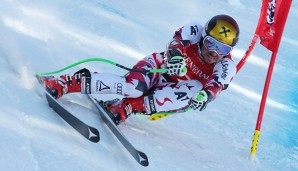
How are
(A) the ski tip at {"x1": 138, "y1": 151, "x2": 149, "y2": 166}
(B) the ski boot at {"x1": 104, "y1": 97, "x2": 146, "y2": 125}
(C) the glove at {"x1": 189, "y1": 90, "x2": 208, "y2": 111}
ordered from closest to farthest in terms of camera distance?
(A) the ski tip at {"x1": 138, "y1": 151, "x2": 149, "y2": 166}
(C) the glove at {"x1": 189, "y1": 90, "x2": 208, "y2": 111}
(B) the ski boot at {"x1": 104, "y1": 97, "x2": 146, "y2": 125}

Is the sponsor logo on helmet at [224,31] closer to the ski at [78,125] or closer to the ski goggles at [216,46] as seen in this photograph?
the ski goggles at [216,46]

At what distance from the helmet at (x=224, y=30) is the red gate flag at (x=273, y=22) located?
4.44ft

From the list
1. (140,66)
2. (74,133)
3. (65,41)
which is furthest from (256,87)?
(74,133)

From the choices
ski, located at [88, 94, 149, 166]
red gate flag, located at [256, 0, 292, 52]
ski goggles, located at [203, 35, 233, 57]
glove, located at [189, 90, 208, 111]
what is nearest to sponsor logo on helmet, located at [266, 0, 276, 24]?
red gate flag, located at [256, 0, 292, 52]

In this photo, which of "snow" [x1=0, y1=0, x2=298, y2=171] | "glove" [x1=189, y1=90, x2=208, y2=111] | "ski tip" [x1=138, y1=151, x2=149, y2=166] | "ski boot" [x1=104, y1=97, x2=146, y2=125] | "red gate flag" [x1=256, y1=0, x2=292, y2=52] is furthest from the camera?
"red gate flag" [x1=256, y1=0, x2=292, y2=52]

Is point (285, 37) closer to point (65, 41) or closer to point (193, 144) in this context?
point (65, 41)

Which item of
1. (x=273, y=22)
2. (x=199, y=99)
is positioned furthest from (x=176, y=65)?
(x=273, y=22)

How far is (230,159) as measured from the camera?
4.66 metres

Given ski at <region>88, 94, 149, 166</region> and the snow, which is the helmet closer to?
the snow

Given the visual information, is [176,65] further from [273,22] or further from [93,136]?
[273,22]

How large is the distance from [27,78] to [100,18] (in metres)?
4.26

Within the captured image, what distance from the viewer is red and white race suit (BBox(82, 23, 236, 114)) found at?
4074mm

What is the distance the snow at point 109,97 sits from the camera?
303 centimetres

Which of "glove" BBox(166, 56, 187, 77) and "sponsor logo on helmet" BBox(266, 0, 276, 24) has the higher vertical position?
"sponsor logo on helmet" BBox(266, 0, 276, 24)
